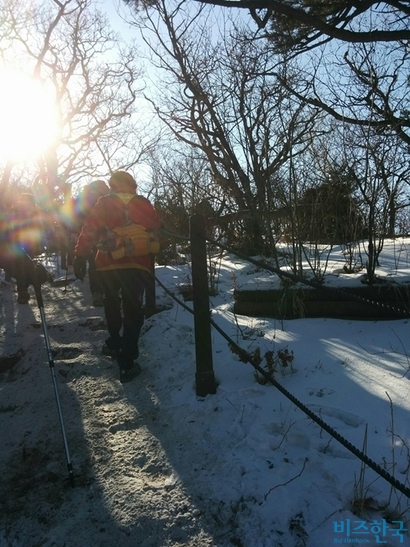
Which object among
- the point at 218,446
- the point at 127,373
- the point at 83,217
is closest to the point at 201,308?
the point at 218,446

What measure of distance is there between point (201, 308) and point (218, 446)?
1.01 metres

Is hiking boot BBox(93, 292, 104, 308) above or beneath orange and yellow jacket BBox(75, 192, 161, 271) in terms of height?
beneath

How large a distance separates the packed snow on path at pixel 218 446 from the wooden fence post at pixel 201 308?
0.13 m

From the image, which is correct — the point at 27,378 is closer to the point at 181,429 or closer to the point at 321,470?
the point at 181,429

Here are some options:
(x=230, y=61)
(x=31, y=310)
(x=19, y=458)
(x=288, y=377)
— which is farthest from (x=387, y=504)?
(x=230, y=61)

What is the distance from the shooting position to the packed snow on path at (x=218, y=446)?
2.01m

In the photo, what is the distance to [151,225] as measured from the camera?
3.82 meters

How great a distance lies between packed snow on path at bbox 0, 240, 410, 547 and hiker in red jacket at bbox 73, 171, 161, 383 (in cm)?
39

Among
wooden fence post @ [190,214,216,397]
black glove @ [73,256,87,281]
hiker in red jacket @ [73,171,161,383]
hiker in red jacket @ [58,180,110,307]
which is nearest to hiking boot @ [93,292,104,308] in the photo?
hiker in red jacket @ [58,180,110,307]

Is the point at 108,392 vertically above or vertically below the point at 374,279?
below

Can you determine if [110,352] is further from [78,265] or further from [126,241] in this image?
[78,265]

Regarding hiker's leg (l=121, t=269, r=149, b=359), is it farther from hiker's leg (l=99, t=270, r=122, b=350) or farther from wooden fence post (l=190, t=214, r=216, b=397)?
wooden fence post (l=190, t=214, r=216, b=397)

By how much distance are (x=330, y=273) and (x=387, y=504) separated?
11.0 feet

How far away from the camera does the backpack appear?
366 centimetres
